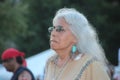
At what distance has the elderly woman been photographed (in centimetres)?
486

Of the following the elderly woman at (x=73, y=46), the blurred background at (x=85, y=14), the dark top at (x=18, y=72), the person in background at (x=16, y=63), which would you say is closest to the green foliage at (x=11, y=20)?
the blurred background at (x=85, y=14)

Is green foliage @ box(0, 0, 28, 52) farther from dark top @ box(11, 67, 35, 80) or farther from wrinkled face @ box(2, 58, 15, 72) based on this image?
dark top @ box(11, 67, 35, 80)

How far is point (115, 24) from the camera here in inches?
1273

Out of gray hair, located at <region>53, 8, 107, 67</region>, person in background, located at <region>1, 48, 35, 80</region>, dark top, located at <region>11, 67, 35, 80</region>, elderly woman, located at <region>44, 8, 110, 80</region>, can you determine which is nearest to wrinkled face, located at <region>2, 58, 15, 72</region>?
person in background, located at <region>1, 48, 35, 80</region>

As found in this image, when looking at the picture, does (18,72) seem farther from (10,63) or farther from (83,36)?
(83,36)

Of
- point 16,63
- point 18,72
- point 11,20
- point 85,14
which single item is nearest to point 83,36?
point 18,72

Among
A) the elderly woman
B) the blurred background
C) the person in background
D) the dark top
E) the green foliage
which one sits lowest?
the elderly woman

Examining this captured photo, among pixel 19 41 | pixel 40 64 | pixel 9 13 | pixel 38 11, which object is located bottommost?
pixel 40 64

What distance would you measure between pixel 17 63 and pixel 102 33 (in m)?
24.0

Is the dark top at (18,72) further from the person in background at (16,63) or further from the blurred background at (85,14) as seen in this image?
the blurred background at (85,14)

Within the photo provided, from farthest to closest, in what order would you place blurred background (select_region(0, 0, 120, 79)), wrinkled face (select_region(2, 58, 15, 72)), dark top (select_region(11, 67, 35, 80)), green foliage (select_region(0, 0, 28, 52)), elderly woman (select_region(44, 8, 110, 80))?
blurred background (select_region(0, 0, 120, 79)) < green foliage (select_region(0, 0, 28, 52)) < wrinkled face (select_region(2, 58, 15, 72)) < dark top (select_region(11, 67, 35, 80)) < elderly woman (select_region(44, 8, 110, 80))

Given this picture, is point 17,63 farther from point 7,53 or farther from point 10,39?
point 10,39

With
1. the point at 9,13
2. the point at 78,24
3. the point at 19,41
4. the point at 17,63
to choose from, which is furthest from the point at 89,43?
the point at 19,41

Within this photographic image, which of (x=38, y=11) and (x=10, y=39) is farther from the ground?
(x=38, y=11)
